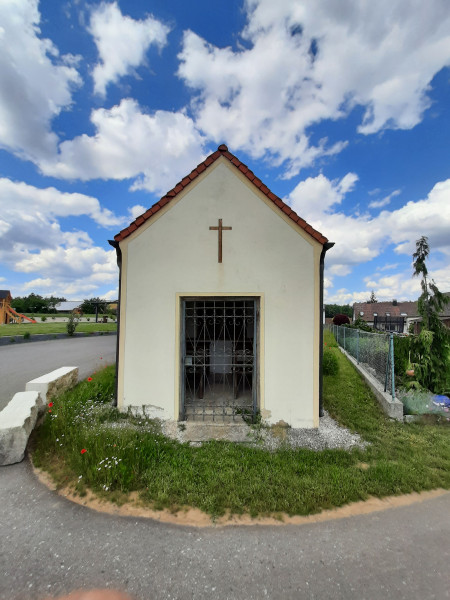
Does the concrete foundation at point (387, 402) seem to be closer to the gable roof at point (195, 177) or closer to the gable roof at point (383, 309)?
the gable roof at point (195, 177)

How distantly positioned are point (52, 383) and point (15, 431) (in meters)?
1.94

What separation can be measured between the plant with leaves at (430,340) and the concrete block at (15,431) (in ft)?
25.8

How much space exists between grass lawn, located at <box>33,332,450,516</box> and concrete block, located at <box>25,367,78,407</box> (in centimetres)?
83

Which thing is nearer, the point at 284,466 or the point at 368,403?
the point at 284,466

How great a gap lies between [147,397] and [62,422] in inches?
54.0

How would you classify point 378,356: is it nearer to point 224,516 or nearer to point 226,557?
point 224,516

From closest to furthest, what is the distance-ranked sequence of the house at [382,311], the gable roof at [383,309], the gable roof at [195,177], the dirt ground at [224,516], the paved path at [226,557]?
1. the paved path at [226,557]
2. the dirt ground at [224,516]
3. the gable roof at [195,177]
4. the house at [382,311]
5. the gable roof at [383,309]

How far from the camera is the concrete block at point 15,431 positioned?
12.7 ft

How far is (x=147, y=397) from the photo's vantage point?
5.12 m

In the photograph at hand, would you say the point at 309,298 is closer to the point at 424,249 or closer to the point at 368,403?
the point at 368,403

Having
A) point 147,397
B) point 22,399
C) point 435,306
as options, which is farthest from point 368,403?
point 22,399

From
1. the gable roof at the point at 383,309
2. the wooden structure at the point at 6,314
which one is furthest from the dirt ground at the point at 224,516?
the gable roof at the point at 383,309

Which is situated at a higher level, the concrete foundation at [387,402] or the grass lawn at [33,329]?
the grass lawn at [33,329]

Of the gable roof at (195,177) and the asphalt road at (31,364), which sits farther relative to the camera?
the asphalt road at (31,364)
